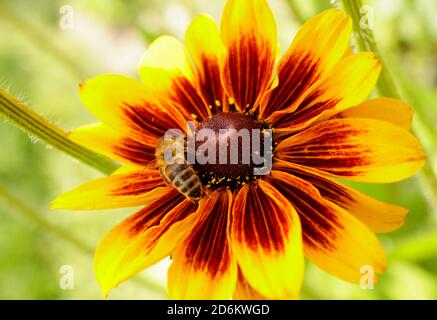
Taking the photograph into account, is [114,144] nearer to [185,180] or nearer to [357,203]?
[185,180]

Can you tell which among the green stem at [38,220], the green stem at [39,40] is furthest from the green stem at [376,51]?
the green stem at [39,40]

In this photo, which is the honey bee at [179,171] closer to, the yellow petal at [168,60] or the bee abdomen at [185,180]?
the bee abdomen at [185,180]

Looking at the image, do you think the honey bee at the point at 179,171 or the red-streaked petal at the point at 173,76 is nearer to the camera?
the honey bee at the point at 179,171

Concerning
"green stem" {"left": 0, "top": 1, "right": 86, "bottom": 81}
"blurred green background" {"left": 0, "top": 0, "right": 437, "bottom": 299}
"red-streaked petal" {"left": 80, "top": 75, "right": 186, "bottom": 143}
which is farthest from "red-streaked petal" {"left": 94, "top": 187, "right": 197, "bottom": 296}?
"green stem" {"left": 0, "top": 1, "right": 86, "bottom": 81}

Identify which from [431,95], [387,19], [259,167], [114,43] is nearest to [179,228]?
[259,167]

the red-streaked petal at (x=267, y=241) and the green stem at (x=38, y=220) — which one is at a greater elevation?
the green stem at (x=38, y=220)

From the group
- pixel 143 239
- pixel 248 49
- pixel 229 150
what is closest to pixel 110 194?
pixel 143 239
